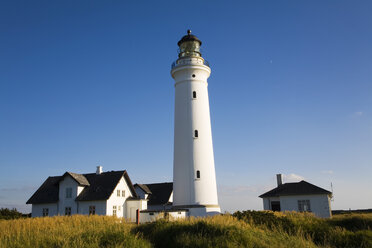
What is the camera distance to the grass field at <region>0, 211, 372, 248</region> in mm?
8922

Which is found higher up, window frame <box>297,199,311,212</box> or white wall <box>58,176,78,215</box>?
white wall <box>58,176,78,215</box>

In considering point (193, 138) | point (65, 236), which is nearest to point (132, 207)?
point (193, 138)

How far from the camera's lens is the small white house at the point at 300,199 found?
25.1 metres

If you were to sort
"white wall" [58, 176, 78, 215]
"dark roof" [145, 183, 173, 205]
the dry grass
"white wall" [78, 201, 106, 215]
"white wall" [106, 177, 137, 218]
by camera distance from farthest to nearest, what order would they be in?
"dark roof" [145, 183, 173, 205] → "white wall" [58, 176, 78, 215] → "white wall" [106, 177, 137, 218] → "white wall" [78, 201, 106, 215] → the dry grass

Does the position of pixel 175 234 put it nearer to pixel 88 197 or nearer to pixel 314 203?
pixel 88 197

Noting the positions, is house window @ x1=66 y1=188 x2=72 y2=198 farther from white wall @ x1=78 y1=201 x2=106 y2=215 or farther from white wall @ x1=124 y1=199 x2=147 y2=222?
white wall @ x1=124 y1=199 x2=147 y2=222

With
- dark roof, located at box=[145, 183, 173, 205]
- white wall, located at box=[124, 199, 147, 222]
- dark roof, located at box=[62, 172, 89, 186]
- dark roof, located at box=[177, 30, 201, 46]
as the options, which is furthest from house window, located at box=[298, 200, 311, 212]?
dark roof, located at box=[62, 172, 89, 186]

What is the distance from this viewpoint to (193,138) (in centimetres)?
2222

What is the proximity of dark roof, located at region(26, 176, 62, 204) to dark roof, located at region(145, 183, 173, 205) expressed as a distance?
1016cm

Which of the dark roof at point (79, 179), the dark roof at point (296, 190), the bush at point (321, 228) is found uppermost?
the dark roof at point (79, 179)

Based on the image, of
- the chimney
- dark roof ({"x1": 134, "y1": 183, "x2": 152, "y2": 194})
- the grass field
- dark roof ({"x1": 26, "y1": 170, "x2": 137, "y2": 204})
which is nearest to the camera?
the grass field

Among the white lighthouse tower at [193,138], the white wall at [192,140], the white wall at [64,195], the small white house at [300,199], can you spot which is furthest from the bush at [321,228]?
the white wall at [64,195]

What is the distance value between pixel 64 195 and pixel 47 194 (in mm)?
2228

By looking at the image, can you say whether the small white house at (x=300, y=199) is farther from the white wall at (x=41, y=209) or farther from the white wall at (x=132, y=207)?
the white wall at (x=41, y=209)
